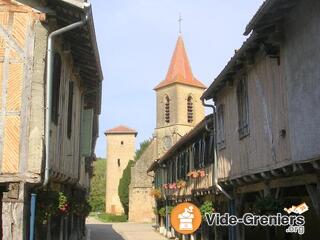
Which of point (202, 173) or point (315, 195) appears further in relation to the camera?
point (202, 173)

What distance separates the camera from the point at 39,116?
26.0 ft

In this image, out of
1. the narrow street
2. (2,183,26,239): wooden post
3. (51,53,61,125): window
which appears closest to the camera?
(2,183,26,239): wooden post

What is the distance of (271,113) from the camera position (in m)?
9.59

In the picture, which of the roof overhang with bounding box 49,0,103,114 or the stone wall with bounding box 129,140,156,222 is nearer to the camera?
the roof overhang with bounding box 49,0,103,114

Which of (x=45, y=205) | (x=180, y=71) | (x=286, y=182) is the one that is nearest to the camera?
(x=45, y=205)

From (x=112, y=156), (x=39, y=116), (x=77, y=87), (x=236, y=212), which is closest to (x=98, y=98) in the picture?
(x=77, y=87)

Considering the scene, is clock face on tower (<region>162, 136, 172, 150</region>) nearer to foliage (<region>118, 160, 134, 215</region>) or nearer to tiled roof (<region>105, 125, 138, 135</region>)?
foliage (<region>118, 160, 134, 215</region>)

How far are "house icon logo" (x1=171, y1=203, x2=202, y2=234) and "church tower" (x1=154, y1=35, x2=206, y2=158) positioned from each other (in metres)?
46.4

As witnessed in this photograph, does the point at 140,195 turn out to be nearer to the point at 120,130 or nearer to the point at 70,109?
the point at 120,130

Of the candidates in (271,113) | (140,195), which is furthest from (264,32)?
(140,195)

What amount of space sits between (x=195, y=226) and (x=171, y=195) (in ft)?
60.2

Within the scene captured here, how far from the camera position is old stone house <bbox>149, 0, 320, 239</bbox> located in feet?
25.5

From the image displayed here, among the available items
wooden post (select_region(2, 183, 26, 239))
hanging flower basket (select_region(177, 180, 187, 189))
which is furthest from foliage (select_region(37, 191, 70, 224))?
hanging flower basket (select_region(177, 180, 187, 189))

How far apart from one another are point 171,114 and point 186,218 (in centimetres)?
4910
